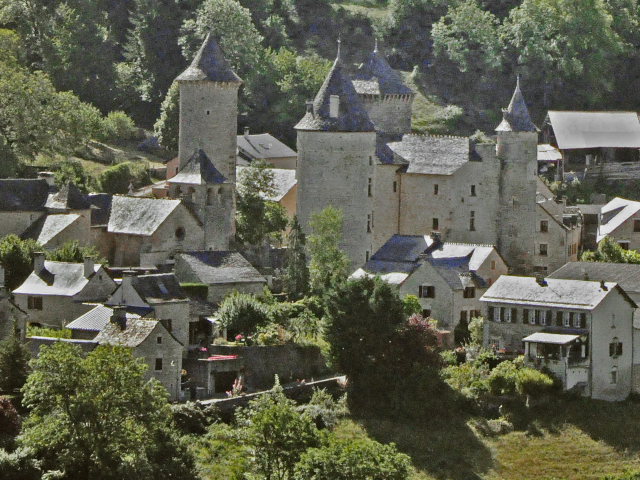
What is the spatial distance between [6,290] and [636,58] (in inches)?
2369

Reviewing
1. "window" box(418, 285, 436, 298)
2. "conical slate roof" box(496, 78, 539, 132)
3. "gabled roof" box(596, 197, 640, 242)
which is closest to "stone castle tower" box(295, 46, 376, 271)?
"conical slate roof" box(496, 78, 539, 132)

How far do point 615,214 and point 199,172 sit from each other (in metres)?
22.9

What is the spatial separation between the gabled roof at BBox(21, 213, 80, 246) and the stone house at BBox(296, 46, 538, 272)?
11.1 m

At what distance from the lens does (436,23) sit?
124 m

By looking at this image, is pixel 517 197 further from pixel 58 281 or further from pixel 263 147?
pixel 263 147

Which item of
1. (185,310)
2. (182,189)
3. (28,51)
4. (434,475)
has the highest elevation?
(28,51)

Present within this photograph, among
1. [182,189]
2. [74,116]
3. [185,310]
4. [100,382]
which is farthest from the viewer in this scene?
[74,116]

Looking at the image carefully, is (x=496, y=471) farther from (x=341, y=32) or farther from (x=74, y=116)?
(x=341, y=32)

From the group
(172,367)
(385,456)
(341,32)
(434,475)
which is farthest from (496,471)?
(341,32)

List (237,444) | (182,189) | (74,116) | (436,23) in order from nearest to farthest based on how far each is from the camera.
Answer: (237,444) < (182,189) < (74,116) < (436,23)

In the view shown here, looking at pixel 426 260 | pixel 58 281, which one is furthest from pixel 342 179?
pixel 58 281

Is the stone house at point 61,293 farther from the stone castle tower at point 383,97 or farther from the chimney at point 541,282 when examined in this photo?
the stone castle tower at point 383,97

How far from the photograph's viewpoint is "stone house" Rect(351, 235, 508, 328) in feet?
245

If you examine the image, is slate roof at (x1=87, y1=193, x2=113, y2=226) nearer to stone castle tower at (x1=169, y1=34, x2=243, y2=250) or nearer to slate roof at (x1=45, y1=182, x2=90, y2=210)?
slate roof at (x1=45, y1=182, x2=90, y2=210)
